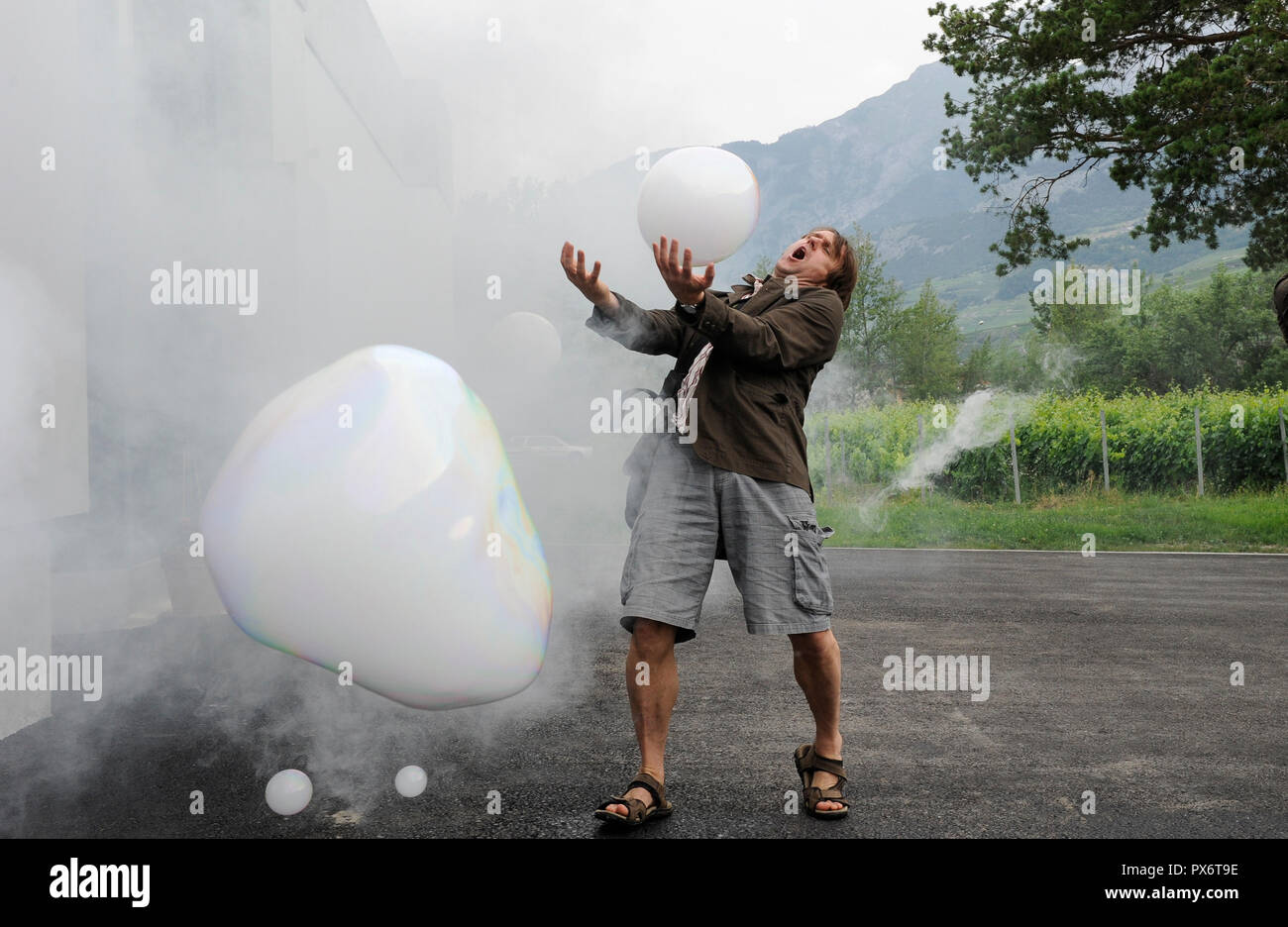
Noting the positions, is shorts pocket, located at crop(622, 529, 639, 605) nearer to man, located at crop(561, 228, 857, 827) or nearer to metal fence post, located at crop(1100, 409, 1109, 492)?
man, located at crop(561, 228, 857, 827)

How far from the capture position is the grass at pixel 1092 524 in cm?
1009

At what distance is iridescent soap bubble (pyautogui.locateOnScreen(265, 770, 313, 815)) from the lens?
2.51 meters

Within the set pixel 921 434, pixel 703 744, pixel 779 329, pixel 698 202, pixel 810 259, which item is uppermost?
pixel 698 202

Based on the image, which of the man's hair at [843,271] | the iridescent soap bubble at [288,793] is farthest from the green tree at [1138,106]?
the iridescent soap bubble at [288,793]

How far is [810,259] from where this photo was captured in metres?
2.88

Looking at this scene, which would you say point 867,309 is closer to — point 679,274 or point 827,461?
point 827,461

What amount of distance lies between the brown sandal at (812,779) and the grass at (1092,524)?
300 inches

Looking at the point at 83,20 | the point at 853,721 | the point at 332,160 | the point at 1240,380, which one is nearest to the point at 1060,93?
the point at 332,160

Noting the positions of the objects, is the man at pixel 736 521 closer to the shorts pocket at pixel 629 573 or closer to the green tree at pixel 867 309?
the shorts pocket at pixel 629 573

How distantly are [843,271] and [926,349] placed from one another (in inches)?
1381

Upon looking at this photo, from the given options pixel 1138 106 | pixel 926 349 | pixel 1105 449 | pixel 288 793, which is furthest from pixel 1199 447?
pixel 926 349

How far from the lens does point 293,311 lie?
3.99m

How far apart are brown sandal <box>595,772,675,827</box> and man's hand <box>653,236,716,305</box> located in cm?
117

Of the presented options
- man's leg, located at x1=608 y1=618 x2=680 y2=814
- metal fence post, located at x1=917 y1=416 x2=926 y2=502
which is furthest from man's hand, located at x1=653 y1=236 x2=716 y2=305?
metal fence post, located at x1=917 y1=416 x2=926 y2=502
